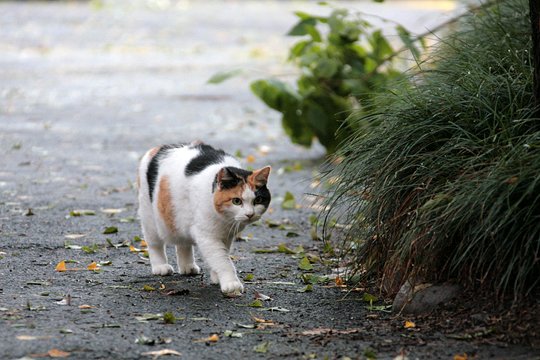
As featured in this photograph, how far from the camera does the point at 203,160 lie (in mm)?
6469

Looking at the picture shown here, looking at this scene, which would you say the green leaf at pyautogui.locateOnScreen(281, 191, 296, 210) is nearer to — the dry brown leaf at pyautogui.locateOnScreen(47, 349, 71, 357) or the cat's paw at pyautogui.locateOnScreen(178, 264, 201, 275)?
the cat's paw at pyautogui.locateOnScreen(178, 264, 201, 275)

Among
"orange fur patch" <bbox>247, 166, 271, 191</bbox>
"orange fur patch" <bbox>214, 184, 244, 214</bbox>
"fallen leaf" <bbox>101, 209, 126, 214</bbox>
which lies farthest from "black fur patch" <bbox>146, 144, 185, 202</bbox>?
"fallen leaf" <bbox>101, 209, 126, 214</bbox>

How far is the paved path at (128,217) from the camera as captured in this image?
17.0 feet

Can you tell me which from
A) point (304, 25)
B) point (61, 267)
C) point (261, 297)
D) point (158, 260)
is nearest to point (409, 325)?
point (261, 297)

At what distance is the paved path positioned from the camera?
5184 millimetres

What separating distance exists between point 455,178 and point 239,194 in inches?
47.0

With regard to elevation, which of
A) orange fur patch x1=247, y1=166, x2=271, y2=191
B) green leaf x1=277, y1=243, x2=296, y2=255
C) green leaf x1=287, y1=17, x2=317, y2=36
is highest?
green leaf x1=287, y1=17, x2=317, y2=36

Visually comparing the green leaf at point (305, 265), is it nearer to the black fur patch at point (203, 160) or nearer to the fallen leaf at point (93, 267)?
the black fur patch at point (203, 160)

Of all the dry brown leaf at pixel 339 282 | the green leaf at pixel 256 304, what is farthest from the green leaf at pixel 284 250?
the green leaf at pixel 256 304

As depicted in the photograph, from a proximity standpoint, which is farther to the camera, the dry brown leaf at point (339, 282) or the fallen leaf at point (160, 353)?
the dry brown leaf at point (339, 282)

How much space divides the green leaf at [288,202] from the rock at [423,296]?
3482 millimetres

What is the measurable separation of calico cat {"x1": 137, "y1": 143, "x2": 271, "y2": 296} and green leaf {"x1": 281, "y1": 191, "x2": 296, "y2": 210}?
2.47 m

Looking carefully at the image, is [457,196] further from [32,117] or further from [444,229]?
[32,117]

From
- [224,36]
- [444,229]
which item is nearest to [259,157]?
[444,229]
